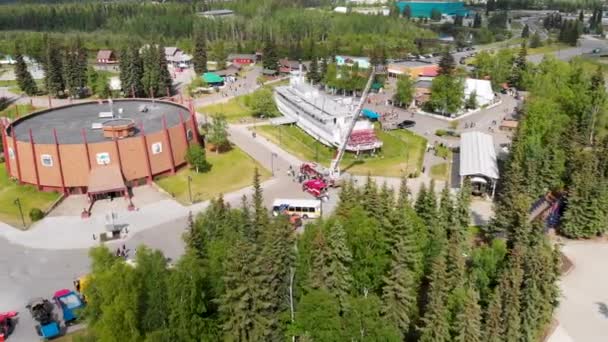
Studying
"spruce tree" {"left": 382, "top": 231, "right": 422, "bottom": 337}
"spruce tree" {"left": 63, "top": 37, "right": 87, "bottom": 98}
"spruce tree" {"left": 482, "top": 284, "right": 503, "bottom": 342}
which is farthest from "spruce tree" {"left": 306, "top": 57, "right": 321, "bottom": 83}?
"spruce tree" {"left": 482, "top": 284, "right": 503, "bottom": 342}

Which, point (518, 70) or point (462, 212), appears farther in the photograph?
point (518, 70)

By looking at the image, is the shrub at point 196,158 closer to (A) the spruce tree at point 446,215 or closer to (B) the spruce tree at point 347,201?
(B) the spruce tree at point 347,201

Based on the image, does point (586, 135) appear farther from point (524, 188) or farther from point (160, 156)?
point (160, 156)

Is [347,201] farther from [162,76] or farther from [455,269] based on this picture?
[162,76]

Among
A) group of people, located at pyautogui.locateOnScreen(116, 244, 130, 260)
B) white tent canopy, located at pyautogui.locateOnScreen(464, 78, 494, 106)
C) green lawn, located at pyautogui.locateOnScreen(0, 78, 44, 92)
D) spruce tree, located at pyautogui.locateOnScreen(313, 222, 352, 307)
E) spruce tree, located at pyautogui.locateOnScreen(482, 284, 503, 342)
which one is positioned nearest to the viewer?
spruce tree, located at pyautogui.locateOnScreen(482, 284, 503, 342)

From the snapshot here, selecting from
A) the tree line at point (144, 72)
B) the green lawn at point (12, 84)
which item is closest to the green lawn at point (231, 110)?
the tree line at point (144, 72)

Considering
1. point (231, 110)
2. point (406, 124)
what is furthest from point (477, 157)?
point (231, 110)

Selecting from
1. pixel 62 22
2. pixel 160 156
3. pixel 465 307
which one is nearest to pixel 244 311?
pixel 465 307

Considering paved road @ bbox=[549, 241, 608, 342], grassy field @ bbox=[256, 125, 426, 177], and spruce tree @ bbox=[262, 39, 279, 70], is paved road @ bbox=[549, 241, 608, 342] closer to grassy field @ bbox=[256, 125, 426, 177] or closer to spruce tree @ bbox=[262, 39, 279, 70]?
grassy field @ bbox=[256, 125, 426, 177]
